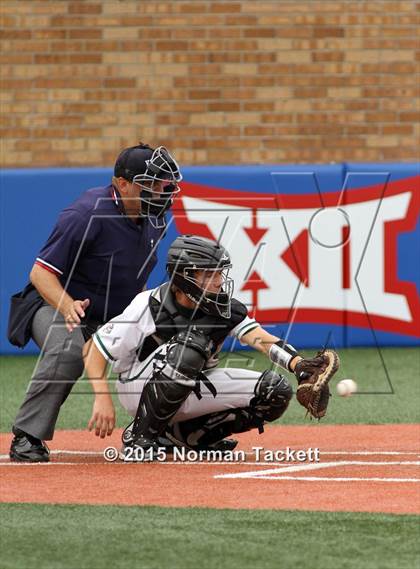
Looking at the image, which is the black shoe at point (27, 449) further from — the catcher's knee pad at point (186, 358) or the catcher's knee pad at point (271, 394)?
the catcher's knee pad at point (271, 394)

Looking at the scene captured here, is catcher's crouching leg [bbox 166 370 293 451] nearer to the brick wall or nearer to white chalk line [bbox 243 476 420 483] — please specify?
white chalk line [bbox 243 476 420 483]

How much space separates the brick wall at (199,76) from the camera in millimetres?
14516

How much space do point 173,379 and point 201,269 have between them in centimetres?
56

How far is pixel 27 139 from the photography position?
574 inches

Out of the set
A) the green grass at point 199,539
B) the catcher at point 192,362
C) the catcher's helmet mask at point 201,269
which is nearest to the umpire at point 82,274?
the catcher at point 192,362

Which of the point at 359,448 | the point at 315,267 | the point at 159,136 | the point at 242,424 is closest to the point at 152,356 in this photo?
the point at 242,424

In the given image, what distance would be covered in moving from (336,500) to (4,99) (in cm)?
963

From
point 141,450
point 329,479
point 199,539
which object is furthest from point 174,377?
point 199,539

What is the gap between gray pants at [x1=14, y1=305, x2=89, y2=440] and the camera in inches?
276

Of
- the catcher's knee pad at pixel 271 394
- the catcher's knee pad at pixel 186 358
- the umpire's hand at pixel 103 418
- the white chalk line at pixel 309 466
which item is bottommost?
the white chalk line at pixel 309 466

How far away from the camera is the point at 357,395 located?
1033cm

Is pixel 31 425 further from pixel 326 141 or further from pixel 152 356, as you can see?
pixel 326 141

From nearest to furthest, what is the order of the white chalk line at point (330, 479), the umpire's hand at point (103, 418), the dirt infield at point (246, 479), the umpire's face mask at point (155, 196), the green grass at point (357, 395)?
the dirt infield at point (246, 479) < the white chalk line at point (330, 479) < the umpire's hand at point (103, 418) < the umpire's face mask at point (155, 196) < the green grass at point (357, 395)

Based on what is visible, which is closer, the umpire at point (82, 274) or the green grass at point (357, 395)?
the umpire at point (82, 274)
